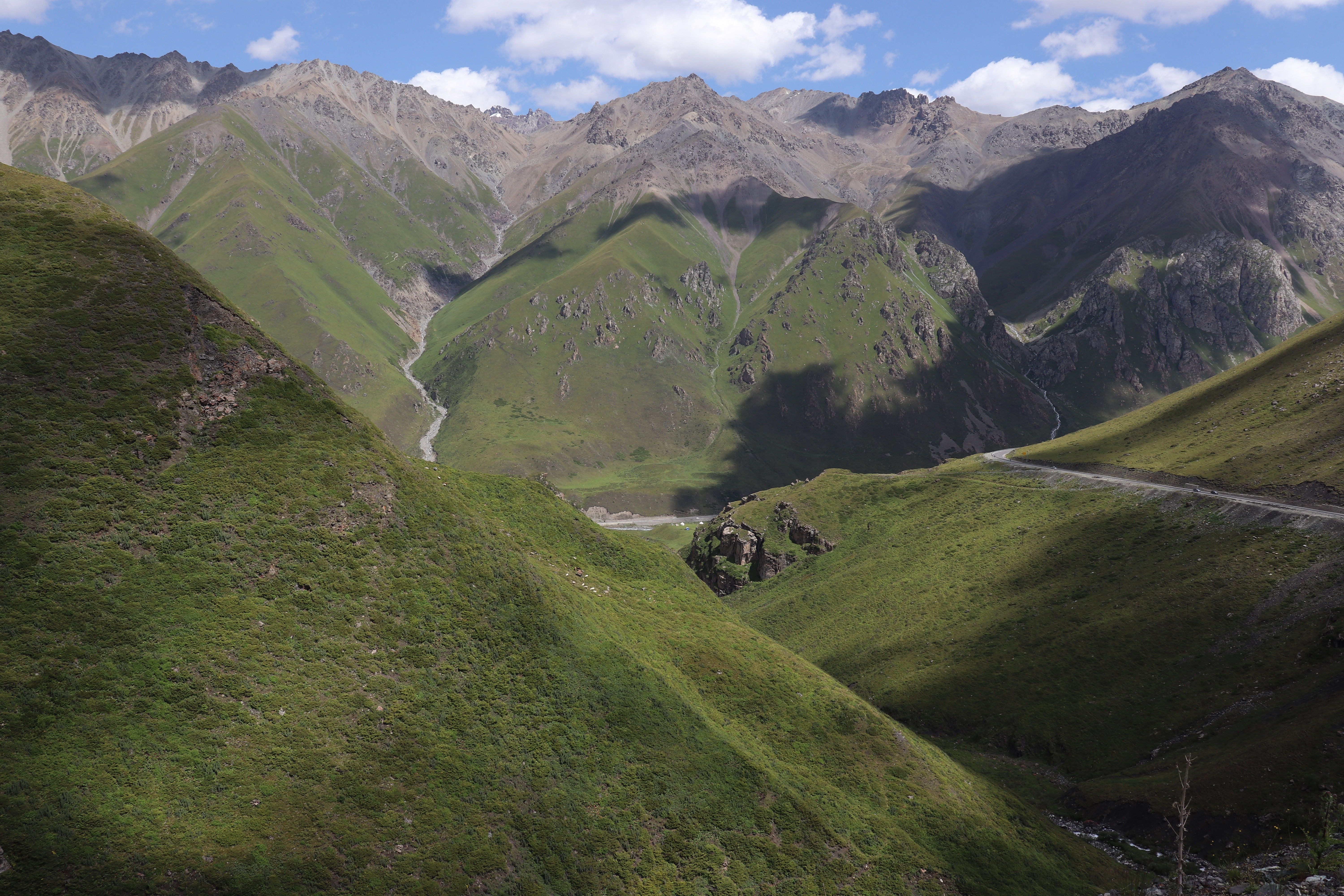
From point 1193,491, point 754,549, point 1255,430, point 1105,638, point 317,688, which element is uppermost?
point 317,688

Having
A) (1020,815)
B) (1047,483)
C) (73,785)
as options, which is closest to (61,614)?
(73,785)

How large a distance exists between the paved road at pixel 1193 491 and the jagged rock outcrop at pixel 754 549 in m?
45.2

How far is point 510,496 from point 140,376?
30017mm

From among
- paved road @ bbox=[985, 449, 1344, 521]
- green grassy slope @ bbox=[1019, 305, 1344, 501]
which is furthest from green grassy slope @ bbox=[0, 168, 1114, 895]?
green grassy slope @ bbox=[1019, 305, 1344, 501]

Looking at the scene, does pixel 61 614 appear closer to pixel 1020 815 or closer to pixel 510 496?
pixel 510 496

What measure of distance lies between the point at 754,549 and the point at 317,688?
124595mm

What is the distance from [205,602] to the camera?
3772cm

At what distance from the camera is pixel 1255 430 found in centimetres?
11475

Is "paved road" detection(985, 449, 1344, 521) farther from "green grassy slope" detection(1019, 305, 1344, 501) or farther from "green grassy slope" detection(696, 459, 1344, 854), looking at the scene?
"green grassy slope" detection(696, 459, 1344, 854)

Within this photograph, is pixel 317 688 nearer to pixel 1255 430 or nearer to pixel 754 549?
pixel 754 549

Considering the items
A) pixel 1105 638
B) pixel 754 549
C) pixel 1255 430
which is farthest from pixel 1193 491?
pixel 754 549

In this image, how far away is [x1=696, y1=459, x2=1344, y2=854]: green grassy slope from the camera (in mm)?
58312

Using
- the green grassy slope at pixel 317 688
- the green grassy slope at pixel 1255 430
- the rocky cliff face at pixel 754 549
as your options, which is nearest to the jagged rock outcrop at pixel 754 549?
the rocky cliff face at pixel 754 549

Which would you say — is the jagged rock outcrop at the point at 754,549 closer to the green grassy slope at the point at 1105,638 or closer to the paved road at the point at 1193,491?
the green grassy slope at the point at 1105,638
